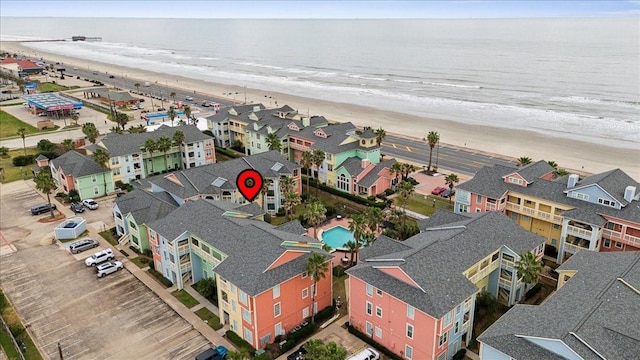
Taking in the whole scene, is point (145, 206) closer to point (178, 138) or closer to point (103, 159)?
point (103, 159)

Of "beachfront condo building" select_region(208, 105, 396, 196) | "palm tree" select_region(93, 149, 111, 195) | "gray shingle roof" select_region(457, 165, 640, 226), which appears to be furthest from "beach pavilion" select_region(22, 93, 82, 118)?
"gray shingle roof" select_region(457, 165, 640, 226)

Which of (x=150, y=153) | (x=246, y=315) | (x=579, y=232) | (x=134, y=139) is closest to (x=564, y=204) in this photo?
(x=579, y=232)

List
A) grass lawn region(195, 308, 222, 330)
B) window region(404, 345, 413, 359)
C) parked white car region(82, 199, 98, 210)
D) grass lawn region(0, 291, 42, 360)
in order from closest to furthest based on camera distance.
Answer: window region(404, 345, 413, 359) < grass lawn region(0, 291, 42, 360) < grass lawn region(195, 308, 222, 330) < parked white car region(82, 199, 98, 210)

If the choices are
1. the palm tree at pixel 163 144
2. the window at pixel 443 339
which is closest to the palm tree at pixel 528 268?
the window at pixel 443 339

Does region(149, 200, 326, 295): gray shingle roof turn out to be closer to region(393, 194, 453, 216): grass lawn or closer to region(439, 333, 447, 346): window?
region(439, 333, 447, 346): window

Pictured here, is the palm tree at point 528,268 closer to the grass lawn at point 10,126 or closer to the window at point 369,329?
the window at point 369,329

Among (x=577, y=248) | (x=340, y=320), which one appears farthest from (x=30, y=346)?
(x=577, y=248)

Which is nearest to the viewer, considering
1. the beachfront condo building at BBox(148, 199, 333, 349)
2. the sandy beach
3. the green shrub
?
the beachfront condo building at BBox(148, 199, 333, 349)
